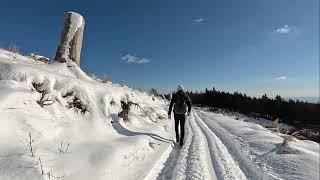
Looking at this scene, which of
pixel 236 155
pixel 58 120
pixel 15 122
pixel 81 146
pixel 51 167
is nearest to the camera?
pixel 51 167

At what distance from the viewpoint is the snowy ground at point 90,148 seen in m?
5.55

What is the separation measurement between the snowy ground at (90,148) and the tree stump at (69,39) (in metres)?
0.67

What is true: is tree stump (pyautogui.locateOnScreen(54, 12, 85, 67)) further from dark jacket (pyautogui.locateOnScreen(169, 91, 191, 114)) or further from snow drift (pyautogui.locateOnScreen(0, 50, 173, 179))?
dark jacket (pyautogui.locateOnScreen(169, 91, 191, 114))

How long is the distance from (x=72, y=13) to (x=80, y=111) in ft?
15.5

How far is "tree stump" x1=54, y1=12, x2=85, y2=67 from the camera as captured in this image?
450 inches

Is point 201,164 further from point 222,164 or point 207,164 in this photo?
point 222,164

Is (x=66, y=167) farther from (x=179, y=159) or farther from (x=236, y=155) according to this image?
(x=236, y=155)

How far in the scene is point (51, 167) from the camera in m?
5.31

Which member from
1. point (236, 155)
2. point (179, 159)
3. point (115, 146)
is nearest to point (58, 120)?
point (115, 146)

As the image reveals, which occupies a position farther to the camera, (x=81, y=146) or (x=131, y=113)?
(x=131, y=113)

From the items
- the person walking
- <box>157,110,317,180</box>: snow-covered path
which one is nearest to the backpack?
the person walking

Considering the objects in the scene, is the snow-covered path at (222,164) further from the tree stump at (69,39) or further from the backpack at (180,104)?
the tree stump at (69,39)

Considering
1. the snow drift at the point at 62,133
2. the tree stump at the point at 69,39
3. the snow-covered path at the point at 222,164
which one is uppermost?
the tree stump at the point at 69,39

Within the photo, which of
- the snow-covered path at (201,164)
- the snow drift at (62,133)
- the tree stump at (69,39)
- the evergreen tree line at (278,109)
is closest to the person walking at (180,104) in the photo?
the snow-covered path at (201,164)
